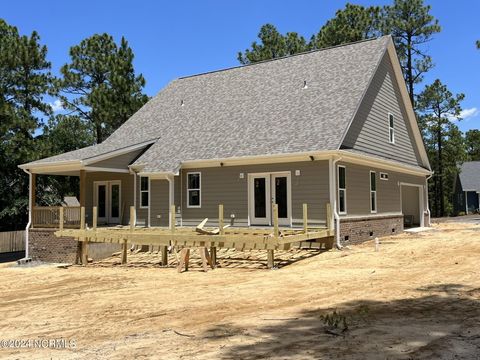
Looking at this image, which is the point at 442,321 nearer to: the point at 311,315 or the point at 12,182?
the point at 311,315

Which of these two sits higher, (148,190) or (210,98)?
Result: (210,98)

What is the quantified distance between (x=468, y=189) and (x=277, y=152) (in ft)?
136

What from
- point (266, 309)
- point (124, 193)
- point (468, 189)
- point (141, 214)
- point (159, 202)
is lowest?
point (266, 309)

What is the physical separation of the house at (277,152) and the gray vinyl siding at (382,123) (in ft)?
0.17

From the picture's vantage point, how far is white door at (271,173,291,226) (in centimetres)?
1803

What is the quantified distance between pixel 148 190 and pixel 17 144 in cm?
1150

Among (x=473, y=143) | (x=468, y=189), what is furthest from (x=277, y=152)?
(x=473, y=143)

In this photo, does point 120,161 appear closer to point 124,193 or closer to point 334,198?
point 124,193

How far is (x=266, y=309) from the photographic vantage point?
8.53m

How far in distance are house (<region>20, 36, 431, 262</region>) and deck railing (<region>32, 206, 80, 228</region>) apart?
4.36ft

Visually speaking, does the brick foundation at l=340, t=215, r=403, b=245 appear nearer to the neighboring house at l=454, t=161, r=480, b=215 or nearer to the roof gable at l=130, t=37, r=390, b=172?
the roof gable at l=130, t=37, r=390, b=172

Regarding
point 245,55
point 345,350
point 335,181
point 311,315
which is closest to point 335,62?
point 335,181

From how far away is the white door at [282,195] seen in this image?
18031 mm

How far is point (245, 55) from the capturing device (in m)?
44.8
